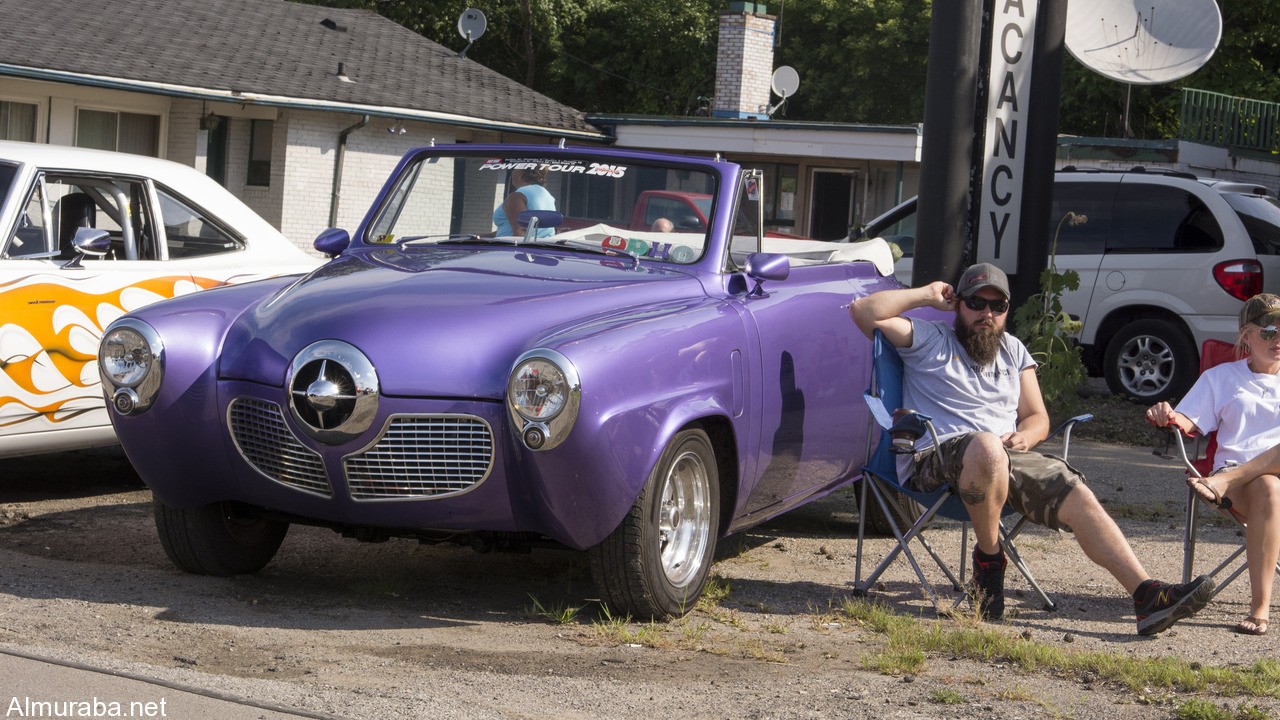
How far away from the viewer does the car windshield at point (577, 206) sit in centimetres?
641

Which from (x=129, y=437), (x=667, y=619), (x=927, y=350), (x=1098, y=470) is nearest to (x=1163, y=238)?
(x=1098, y=470)

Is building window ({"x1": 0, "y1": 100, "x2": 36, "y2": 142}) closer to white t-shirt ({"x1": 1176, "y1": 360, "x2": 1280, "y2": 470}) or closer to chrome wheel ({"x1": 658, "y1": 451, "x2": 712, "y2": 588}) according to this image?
chrome wheel ({"x1": 658, "y1": 451, "x2": 712, "y2": 588})

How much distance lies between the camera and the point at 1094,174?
14.0 metres

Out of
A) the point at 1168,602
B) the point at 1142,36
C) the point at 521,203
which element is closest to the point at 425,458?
the point at 521,203

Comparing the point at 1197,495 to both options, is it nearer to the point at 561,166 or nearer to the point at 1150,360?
the point at 561,166

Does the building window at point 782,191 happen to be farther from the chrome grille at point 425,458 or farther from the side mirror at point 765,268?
the chrome grille at point 425,458

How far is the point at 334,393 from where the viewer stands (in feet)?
16.8

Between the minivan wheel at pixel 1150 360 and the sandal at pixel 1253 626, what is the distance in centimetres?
818

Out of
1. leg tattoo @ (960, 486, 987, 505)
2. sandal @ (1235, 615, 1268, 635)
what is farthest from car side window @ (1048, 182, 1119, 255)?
leg tattoo @ (960, 486, 987, 505)

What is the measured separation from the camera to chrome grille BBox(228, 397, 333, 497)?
5.25 metres

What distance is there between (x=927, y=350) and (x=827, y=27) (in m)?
44.1

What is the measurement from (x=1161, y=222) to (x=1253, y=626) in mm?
8496

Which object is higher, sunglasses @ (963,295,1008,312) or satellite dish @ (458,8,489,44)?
satellite dish @ (458,8,489,44)

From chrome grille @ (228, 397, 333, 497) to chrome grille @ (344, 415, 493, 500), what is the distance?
15 centimetres
